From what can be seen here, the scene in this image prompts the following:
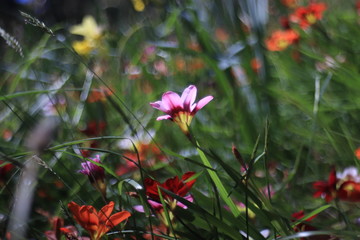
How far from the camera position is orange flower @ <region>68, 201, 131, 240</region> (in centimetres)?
53

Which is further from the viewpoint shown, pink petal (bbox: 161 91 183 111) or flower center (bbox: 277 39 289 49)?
flower center (bbox: 277 39 289 49)

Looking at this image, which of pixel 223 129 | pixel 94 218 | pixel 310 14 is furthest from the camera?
pixel 310 14

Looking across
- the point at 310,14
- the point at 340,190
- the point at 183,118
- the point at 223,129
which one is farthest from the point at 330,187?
the point at 310,14

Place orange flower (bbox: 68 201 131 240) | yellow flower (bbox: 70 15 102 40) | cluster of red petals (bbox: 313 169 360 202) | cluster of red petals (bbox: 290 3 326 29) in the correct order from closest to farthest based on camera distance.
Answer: orange flower (bbox: 68 201 131 240) → cluster of red petals (bbox: 313 169 360 202) → cluster of red petals (bbox: 290 3 326 29) → yellow flower (bbox: 70 15 102 40)

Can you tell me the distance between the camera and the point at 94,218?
1.77ft

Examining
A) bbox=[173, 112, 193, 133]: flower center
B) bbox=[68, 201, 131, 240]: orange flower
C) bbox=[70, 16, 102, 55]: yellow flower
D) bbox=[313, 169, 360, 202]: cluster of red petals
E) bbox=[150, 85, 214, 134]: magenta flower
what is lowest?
bbox=[313, 169, 360, 202]: cluster of red petals

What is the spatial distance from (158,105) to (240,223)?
159mm

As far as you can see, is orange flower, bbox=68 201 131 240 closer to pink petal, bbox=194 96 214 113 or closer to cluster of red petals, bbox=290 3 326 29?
pink petal, bbox=194 96 214 113

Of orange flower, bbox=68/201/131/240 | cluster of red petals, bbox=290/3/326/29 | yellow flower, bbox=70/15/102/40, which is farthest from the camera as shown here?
yellow flower, bbox=70/15/102/40

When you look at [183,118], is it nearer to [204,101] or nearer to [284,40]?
[204,101]

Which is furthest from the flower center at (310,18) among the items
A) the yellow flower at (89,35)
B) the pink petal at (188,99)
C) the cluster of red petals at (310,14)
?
the pink petal at (188,99)

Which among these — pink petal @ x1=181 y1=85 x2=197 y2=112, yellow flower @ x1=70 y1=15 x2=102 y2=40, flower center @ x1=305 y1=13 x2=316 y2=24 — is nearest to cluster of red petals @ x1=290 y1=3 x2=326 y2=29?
flower center @ x1=305 y1=13 x2=316 y2=24

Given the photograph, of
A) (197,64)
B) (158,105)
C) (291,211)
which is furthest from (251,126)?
(197,64)

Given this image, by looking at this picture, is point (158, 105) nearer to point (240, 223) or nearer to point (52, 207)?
point (240, 223)
